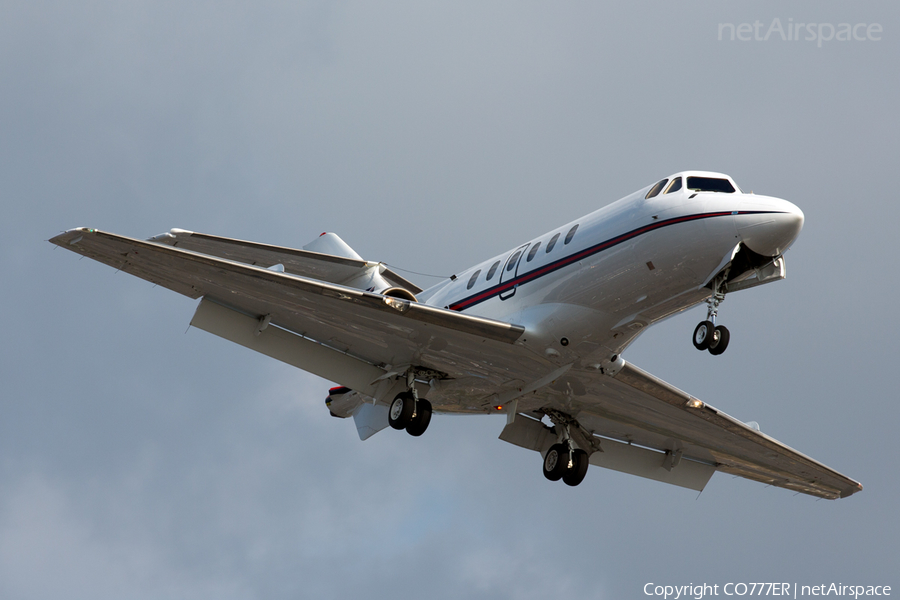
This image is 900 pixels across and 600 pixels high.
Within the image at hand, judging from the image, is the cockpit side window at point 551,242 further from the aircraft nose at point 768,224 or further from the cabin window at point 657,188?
the aircraft nose at point 768,224

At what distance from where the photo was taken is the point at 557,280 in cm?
2064

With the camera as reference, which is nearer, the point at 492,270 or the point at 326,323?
the point at 326,323

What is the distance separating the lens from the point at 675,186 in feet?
65.2

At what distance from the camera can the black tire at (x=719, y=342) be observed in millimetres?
19188

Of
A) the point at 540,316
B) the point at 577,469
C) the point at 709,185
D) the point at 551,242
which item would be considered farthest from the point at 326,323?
the point at 709,185

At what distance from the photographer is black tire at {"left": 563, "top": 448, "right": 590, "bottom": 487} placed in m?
25.1

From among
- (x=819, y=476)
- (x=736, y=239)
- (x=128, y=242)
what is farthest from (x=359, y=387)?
(x=819, y=476)

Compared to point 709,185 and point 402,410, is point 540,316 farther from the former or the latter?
point 709,185

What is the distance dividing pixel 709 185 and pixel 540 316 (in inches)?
170

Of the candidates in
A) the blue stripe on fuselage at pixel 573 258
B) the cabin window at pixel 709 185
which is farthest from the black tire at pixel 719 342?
the cabin window at pixel 709 185

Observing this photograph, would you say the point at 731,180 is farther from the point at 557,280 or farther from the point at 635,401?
the point at 635,401

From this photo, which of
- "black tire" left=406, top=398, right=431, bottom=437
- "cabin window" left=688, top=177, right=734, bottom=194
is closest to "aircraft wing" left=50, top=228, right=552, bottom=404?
"black tire" left=406, top=398, right=431, bottom=437

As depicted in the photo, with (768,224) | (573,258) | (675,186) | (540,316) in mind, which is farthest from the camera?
(540,316)

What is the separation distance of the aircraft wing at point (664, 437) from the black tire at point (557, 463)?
2.21 ft
